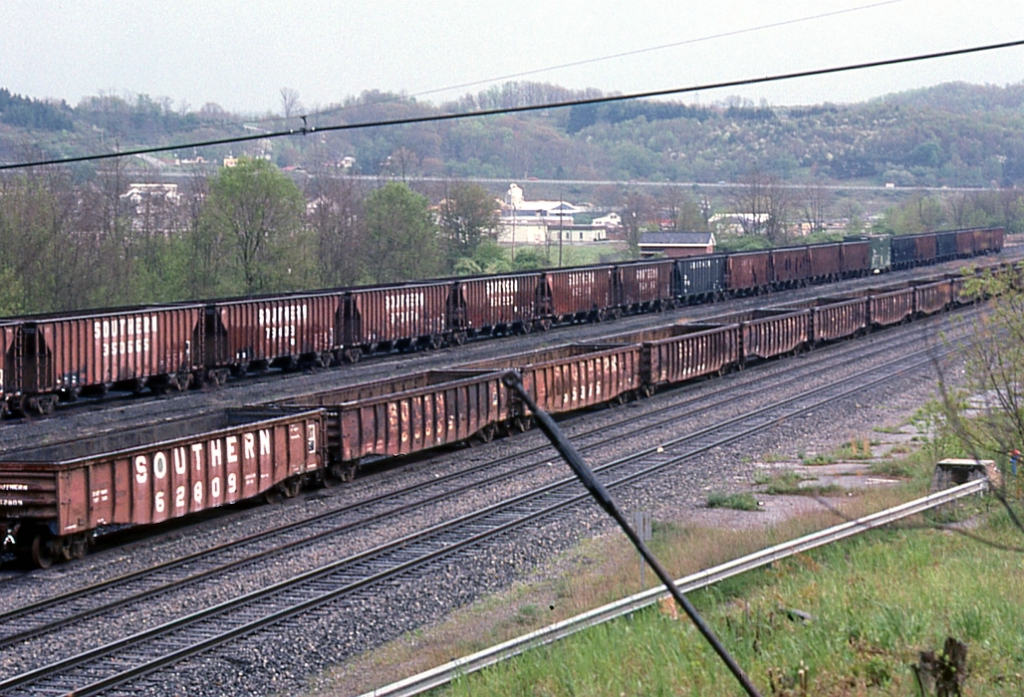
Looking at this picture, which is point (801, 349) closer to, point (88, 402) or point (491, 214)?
point (88, 402)

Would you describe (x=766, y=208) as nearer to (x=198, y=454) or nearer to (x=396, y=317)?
(x=396, y=317)

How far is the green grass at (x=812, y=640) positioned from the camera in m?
8.64

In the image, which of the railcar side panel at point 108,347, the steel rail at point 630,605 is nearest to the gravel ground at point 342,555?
the steel rail at point 630,605

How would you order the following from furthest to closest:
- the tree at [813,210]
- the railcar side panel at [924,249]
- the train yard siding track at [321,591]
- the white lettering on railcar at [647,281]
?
the tree at [813,210]
the railcar side panel at [924,249]
the white lettering on railcar at [647,281]
the train yard siding track at [321,591]

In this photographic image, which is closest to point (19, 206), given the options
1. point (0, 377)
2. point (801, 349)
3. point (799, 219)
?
point (0, 377)

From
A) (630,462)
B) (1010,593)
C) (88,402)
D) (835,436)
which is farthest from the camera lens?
(88,402)

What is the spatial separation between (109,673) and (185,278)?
50016 millimetres

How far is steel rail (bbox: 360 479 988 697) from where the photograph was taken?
9453mm

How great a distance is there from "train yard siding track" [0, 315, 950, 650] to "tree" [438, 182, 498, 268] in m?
54.9

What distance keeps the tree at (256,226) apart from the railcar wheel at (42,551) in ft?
145

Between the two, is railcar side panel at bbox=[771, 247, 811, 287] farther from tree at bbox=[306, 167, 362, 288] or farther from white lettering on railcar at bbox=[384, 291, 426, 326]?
white lettering on railcar at bbox=[384, 291, 426, 326]

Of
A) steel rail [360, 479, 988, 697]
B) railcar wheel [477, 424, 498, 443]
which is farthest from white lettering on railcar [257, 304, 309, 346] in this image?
steel rail [360, 479, 988, 697]

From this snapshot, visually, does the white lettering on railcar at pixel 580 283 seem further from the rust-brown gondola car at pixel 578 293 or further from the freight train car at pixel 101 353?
the freight train car at pixel 101 353

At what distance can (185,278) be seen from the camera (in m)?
58.7
